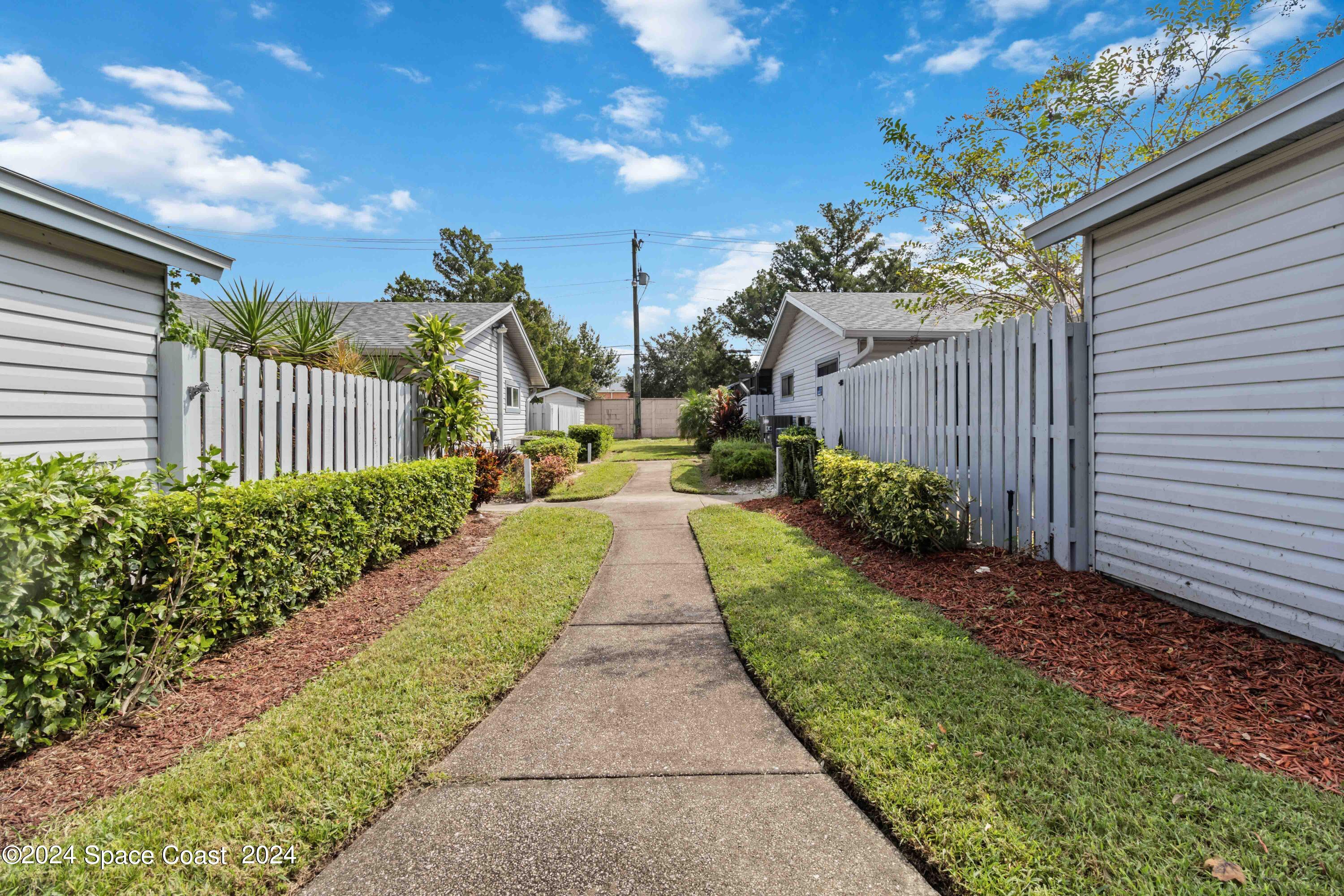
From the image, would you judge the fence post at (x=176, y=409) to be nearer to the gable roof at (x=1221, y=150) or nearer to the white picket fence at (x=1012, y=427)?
the white picket fence at (x=1012, y=427)

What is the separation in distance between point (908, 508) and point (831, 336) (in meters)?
9.51

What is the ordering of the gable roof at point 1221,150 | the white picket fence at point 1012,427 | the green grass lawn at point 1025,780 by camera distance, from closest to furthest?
the green grass lawn at point 1025,780, the gable roof at point 1221,150, the white picket fence at point 1012,427

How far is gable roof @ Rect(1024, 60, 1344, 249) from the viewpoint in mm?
3076

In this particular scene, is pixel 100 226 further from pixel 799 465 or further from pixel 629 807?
pixel 799 465

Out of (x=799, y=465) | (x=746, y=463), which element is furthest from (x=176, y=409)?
(x=746, y=463)

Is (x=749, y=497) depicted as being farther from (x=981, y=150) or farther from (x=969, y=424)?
(x=981, y=150)

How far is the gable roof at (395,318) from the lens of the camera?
1241 centimetres

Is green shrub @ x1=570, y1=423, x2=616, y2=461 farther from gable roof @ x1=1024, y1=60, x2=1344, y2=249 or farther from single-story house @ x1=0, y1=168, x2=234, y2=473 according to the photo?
gable roof @ x1=1024, y1=60, x2=1344, y2=249

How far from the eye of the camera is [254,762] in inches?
98.6

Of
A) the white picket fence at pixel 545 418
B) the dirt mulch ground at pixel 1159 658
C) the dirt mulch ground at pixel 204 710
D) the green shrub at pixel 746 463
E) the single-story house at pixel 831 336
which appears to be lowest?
the dirt mulch ground at pixel 204 710

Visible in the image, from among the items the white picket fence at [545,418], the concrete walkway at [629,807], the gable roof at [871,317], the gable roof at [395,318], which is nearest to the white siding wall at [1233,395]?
the concrete walkway at [629,807]

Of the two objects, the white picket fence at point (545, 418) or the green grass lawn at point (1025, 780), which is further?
the white picket fence at point (545, 418)

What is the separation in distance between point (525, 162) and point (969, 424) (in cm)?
1428

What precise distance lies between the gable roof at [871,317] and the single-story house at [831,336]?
0.02m
